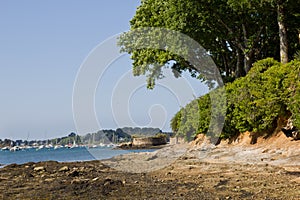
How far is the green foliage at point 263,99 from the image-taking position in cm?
1617

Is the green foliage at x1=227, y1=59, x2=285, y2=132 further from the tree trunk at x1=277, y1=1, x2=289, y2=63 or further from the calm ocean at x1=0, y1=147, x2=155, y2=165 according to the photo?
the calm ocean at x1=0, y1=147, x2=155, y2=165

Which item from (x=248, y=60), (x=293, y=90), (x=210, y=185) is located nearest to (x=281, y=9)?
(x=248, y=60)

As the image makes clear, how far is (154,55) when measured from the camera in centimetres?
2953

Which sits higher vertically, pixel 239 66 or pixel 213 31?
pixel 213 31

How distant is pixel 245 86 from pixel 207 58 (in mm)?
11894

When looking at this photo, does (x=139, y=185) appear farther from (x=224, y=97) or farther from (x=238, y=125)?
(x=224, y=97)

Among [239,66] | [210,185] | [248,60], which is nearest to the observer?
[210,185]

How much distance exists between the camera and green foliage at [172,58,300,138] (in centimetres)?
1617

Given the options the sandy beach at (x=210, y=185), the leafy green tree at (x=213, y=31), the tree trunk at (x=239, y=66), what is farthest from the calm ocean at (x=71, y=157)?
the sandy beach at (x=210, y=185)

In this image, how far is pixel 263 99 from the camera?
17.3 metres

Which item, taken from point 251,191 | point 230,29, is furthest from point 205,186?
point 230,29

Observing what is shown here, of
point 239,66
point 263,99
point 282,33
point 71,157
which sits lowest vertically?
point 71,157

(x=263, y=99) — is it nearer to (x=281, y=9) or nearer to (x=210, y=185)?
(x=281, y=9)

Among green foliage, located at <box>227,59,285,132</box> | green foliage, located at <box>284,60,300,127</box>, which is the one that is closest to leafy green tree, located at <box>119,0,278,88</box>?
green foliage, located at <box>227,59,285,132</box>
